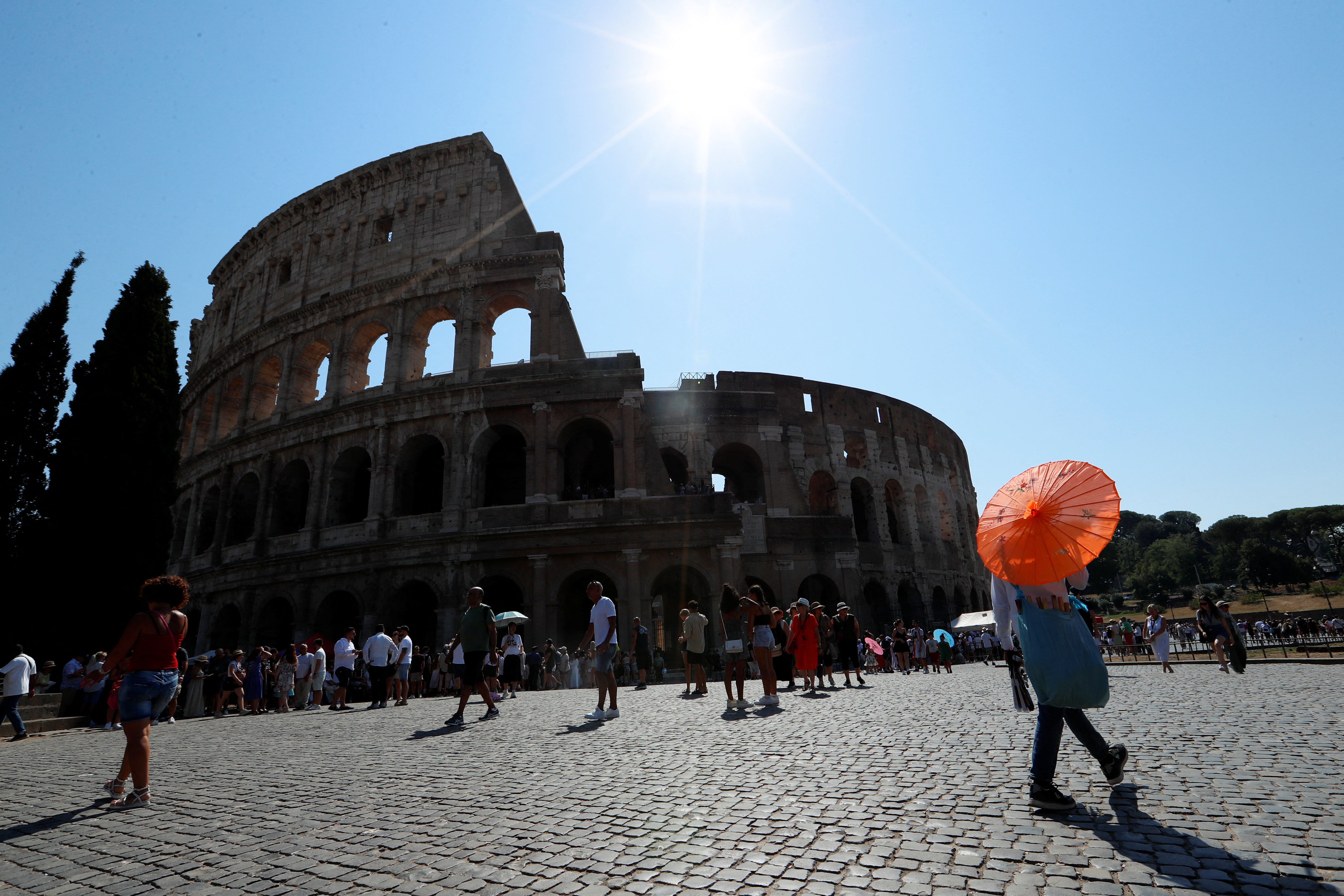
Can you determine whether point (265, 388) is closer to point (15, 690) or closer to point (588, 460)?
point (588, 460)

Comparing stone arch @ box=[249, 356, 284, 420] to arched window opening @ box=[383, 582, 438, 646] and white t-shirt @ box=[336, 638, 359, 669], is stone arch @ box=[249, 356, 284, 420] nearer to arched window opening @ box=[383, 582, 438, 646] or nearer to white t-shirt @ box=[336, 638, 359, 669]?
Result: arched window opening @ box=[383, 582, 438, 646]

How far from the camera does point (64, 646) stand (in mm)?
15852

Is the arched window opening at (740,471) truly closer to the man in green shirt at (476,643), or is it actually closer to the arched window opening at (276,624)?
the arched window opening at (276,624)

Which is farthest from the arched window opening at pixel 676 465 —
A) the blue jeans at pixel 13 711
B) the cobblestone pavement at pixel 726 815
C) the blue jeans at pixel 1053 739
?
the blue jeans at pixel 1053 739

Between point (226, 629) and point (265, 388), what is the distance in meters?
9.94

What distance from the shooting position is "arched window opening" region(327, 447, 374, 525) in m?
22.8

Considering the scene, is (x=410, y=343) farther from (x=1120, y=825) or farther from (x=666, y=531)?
(x=1120, y=825)

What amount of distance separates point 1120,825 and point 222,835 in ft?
15.6

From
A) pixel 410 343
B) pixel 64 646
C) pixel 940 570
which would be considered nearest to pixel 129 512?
pixel 64 646

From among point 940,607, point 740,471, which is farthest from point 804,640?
point 940,607

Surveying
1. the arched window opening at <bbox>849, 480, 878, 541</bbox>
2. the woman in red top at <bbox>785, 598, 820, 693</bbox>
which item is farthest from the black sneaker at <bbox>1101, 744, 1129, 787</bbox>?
the arched window opening at <bbox>849, 480, 878, 541</bbox>

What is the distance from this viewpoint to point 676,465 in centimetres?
2745

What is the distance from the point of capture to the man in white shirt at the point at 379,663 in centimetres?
1188

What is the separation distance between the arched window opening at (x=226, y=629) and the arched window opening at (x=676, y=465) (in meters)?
16.7
